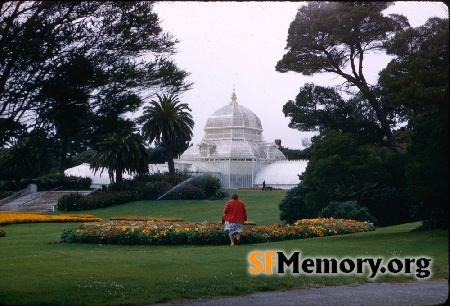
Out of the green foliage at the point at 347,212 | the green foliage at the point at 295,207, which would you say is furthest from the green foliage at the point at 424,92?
the green foliage at the point at 295,207

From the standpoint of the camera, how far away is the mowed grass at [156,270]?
364 inches

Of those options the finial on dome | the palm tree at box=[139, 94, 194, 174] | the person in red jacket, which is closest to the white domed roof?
the finial on dome

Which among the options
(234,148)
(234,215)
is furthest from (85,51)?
(234,148)

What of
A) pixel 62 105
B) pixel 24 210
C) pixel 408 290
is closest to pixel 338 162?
pixel 408 290

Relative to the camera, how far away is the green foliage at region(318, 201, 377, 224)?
83.5 ft

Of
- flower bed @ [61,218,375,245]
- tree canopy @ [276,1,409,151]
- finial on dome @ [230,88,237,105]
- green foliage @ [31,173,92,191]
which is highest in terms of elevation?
finial on dome @ [230,88,237,105]

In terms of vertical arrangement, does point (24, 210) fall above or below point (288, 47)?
below

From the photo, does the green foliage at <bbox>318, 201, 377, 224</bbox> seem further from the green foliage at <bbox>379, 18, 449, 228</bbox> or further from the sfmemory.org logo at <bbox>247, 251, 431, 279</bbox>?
the sfmemory.org logo at <bbox>247, 251, 431, 279</bbox>

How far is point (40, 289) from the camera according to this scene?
9.59m

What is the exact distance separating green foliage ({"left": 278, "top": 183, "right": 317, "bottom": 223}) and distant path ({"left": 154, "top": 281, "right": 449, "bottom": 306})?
1733cm

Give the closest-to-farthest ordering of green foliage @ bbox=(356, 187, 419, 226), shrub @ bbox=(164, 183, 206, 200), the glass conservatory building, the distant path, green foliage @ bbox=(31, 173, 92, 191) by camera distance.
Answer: the distant path, green foliage @ bbox=(356, 187, 419, 226), shrub @ bbox=(164, 183, 206, 200), green foliage @ bbox=(31, 173, 92, 191), the glass conservatory building

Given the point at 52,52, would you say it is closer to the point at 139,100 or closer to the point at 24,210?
the point at 139,100

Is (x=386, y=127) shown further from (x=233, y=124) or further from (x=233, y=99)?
(x=233, y=99)

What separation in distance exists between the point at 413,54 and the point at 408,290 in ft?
33.4
